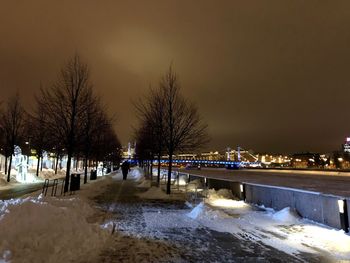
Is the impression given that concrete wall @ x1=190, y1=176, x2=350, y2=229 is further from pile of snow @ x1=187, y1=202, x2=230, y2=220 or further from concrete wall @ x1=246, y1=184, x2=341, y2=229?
pile of snow @ x1=187, y1=202, x2=230, y2=220

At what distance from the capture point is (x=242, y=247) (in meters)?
9.09

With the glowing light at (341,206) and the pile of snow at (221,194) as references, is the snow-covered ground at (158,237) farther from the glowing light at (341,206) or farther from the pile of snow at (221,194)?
the pile of snow at (221,194)

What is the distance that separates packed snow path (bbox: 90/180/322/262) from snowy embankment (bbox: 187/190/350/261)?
0.37 m

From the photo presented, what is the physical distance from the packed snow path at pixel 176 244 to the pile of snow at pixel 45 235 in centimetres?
50

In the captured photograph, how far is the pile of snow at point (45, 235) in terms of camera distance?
757cm

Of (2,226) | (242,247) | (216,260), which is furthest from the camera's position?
(242,247)

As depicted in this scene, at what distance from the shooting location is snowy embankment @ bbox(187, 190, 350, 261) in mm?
9095

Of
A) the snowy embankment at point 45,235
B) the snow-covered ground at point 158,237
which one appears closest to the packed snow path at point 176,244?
the snow-covered ground at point 158,237

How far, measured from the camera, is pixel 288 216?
44.7 ft

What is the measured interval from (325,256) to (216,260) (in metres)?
2.41

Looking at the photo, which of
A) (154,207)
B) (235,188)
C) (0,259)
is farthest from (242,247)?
(235,188)

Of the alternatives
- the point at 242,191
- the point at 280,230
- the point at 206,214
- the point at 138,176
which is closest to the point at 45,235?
the point at 206,214

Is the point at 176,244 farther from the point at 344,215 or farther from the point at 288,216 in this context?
the point at 288,216

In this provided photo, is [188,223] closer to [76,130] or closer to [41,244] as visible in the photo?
[41,244]
